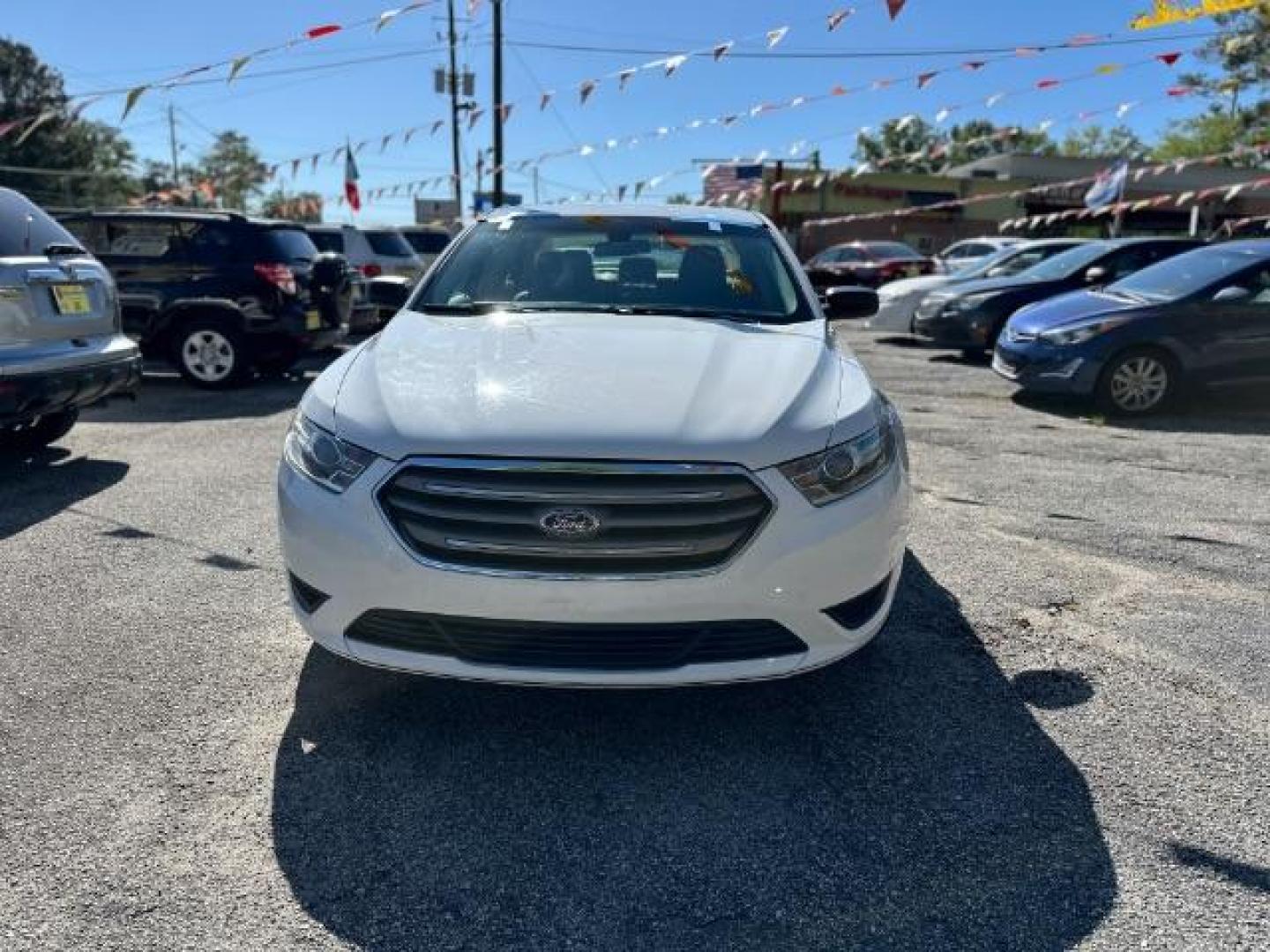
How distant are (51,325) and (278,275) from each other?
141 inches

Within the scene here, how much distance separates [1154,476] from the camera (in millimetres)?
6055

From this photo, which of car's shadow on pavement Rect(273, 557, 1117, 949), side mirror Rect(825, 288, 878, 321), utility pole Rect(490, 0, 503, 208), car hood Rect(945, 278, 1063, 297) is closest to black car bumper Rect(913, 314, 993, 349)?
car hood Rect(945, 278, 1063, 297)

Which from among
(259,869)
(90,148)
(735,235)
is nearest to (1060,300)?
(735,235)

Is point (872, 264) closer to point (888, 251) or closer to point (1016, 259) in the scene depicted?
point (888, 251)

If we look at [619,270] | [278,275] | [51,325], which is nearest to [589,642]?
[619,270]

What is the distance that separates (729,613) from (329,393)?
1.41m

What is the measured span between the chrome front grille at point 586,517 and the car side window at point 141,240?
25.4 ft

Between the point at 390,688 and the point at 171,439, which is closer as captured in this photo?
the point at 390,688

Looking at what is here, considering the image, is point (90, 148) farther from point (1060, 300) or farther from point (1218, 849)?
point (1218, 849)

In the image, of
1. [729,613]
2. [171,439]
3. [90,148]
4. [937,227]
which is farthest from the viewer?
[90,148]

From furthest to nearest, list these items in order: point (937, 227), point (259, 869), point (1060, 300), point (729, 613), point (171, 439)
Result: point (937, 227)
point (1060, 300)
point (171, 439)
point (729, 613)
point (259, 869)

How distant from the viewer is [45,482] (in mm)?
5660

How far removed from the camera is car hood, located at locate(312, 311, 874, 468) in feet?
8.30

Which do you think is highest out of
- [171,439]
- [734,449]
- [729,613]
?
[734,449]
